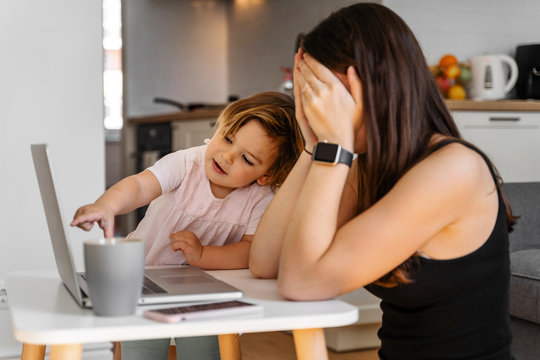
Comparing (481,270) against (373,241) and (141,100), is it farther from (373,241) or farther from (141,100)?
(141,100)

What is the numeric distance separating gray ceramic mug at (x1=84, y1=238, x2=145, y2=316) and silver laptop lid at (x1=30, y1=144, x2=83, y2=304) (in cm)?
8

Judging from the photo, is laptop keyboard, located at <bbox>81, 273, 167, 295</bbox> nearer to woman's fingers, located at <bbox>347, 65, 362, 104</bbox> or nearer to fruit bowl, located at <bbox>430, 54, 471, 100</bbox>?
woman's fingers, located at <bbox>347, 65, 362, 104</bbox>

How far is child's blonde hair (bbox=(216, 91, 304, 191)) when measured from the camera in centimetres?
142

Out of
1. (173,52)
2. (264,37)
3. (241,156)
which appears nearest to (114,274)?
(241,156)

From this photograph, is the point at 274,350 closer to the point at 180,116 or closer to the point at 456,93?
the point at 456,93

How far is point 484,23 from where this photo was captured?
4016mm

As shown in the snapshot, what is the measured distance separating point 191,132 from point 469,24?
192cm

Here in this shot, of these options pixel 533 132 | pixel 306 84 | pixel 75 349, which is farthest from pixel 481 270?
pixel 533 132

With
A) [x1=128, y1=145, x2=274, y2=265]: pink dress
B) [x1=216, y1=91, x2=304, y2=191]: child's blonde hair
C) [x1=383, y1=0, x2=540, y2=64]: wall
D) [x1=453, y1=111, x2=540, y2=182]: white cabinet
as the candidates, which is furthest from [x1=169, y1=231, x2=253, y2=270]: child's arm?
[x1=383, y1=0, x2=540, y2=64]: wall

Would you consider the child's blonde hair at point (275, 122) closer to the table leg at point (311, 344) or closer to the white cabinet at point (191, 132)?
the table leg at point (311, 344)

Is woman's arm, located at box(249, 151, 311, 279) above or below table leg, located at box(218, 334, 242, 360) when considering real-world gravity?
above

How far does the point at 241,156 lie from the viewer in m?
1.41

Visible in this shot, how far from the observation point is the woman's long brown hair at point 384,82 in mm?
1058

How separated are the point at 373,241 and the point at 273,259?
0.24 m
